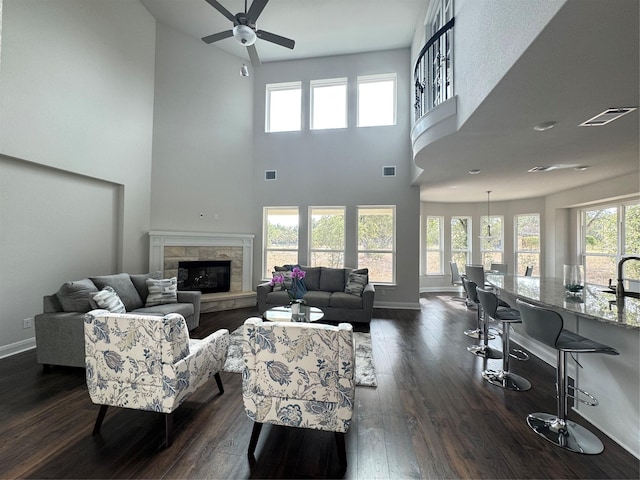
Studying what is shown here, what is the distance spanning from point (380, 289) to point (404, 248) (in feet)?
3.48

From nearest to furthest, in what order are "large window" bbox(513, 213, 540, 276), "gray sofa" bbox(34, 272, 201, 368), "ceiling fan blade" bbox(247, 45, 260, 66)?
"gray sofa" bbox(34, 272, 201, 368) < "ceiling fan blade" bbox(247, 45, 260, 66) < "large window" bbox(513, 213, 540, 276)

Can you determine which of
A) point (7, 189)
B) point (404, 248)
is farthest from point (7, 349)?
point (404, 248)

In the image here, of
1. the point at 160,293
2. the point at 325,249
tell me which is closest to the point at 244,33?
the point at 160,293

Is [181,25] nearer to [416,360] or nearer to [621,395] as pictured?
[416,360]

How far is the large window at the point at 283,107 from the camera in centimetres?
675

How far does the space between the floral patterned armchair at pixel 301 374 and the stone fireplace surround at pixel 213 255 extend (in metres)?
4.06

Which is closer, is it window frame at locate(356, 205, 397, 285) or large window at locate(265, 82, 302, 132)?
window frame at locate(356, 205, 397, 285)

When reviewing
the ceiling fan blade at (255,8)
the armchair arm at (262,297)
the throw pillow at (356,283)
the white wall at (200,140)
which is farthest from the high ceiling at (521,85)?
the armchair arm at (262,297)

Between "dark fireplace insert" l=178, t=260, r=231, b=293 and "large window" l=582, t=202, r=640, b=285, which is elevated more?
"large window" l=582, t=202, r=640, b=285

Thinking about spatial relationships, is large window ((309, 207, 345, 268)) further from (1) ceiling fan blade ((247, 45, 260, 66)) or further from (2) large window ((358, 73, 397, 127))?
(1) ceiling fan blade ((247, 45, 260, 66))

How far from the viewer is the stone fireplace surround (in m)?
5.39

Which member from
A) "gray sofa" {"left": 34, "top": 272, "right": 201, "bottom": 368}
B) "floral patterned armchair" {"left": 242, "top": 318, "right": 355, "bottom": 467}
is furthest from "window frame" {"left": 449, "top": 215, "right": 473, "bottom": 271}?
"gray sofa" {"left": 34, "top": 272, "right": 201, "bottom": 368}

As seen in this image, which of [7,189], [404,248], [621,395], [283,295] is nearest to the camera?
[621,395]

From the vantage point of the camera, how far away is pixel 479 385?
112 inches
